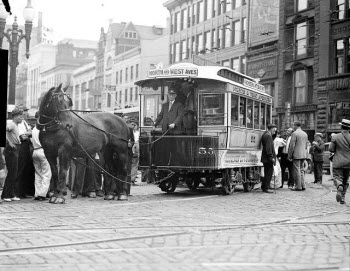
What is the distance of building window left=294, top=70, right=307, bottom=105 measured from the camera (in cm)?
4310

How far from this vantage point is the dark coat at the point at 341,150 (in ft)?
46.0

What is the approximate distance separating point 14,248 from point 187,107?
8.47 m

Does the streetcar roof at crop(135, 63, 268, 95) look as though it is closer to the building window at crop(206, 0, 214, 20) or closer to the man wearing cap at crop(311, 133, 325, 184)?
the man wearing cap at crop(311, 133, 325, 184)

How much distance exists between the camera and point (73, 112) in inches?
551

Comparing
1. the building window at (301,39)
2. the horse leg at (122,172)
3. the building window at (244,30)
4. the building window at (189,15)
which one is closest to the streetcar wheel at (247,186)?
the horse leg at (122,172)

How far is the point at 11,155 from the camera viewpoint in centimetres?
1321

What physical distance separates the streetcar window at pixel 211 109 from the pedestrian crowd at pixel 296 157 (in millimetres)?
2518

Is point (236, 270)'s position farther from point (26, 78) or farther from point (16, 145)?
point (26, 78)

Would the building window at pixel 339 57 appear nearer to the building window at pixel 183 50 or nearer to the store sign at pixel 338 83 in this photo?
the store sign at pixel 338 83

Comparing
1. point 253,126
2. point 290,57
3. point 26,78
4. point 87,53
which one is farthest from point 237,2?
point 26,78

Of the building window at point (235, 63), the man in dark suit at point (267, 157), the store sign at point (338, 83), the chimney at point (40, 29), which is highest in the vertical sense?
the chimney at point (40, 29)

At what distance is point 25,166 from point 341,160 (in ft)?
22.1

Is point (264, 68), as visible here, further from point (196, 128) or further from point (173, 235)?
point (173, 235)

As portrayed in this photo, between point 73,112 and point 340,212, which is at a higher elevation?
point 73,112
